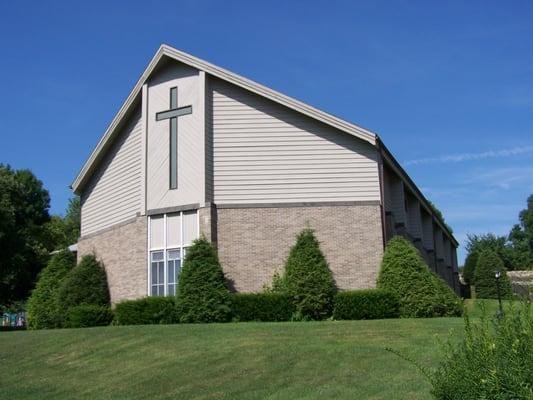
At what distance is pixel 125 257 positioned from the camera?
26750 millimetres

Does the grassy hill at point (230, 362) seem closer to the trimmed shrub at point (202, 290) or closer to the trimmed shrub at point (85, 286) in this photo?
the trimmed shrub at point (202, 290)

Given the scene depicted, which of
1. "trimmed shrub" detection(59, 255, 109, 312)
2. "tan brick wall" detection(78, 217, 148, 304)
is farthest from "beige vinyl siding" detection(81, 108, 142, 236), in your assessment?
"trimmed shrub" detection(59, 255, 109, 312)

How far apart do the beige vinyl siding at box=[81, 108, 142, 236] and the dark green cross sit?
6.80ft

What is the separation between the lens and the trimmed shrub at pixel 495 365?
567 cm

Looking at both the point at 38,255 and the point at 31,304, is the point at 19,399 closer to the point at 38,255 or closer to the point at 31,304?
the point at 31,304

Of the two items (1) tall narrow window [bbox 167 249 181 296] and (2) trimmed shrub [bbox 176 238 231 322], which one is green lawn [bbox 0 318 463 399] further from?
(1) tall narrow window [bbox 167 249 181 296]

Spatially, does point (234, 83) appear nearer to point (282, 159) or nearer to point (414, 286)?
point (282, 159)

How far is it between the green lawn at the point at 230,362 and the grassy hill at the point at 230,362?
0.07 ft

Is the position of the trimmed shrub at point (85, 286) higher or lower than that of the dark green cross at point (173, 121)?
lower

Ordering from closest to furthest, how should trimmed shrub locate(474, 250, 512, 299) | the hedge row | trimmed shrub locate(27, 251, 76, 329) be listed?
the hedge row → trimmed shrub locate(27, 251, 76, 329) → trimmed shrub locate(474, 250, 512, 299)

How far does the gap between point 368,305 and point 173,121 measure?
415 inches

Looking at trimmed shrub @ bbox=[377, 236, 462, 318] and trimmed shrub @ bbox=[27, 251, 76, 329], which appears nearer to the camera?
trimmed shrub @ bbox=[377, 236, 462, 318]

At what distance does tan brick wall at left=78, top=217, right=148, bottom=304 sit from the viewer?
25.5 metres

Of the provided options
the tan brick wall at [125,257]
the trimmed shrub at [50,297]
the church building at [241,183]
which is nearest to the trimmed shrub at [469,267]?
the church building at [241,183]
